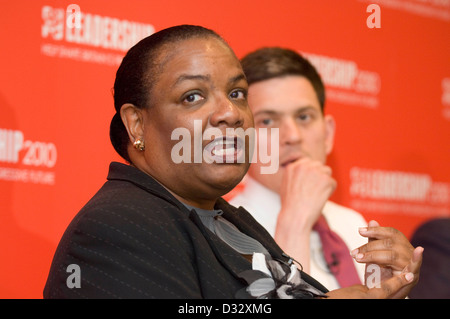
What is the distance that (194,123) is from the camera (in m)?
1.52

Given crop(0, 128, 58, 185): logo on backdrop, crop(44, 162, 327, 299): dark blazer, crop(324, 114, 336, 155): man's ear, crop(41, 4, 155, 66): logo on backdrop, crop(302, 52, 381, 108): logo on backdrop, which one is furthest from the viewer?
crop(302, 52, 381, 108): logo on backdrop

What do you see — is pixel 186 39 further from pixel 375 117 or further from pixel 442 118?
pixel 442 118

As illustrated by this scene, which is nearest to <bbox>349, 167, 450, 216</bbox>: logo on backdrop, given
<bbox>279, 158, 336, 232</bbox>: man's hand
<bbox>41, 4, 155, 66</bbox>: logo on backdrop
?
<bbox>279, 158, 336, 232</bbox>: man's hand

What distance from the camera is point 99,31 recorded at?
242 centimetres

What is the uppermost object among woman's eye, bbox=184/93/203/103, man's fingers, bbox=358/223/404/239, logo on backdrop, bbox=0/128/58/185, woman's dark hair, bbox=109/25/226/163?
woman's dark hair, bbox=109/25/226/163

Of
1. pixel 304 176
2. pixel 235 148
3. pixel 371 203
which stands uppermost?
pixel 235 148

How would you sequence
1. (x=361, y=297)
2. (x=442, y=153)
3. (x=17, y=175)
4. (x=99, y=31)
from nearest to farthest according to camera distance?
(x=361, y=297) → (x=17, y=175) → (x=99, y=31) → (x=442, y=153)

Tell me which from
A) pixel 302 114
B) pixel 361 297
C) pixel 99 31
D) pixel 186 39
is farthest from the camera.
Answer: pixel 302 114

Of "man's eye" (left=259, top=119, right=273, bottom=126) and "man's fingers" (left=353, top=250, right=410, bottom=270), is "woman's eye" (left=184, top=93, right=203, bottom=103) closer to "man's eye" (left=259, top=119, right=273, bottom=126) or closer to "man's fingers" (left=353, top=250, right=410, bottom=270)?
"man's fingers" (left=353, top=250, right=410, bottom=270)

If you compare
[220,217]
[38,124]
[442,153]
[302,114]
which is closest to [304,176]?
[302,114]

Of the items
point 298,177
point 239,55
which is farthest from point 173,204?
point 239,55

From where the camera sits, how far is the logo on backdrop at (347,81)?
312 cm

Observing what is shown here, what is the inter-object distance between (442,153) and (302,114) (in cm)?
130

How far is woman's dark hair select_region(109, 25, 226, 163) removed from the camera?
62.5 inches
